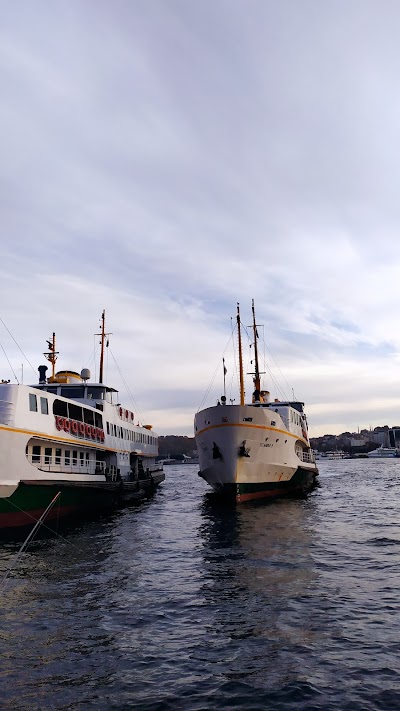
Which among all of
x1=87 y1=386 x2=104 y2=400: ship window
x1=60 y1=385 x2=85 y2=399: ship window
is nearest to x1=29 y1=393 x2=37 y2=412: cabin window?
x1=60 y1=385 x2=85 y2=399: ship window

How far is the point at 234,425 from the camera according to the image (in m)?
32.2

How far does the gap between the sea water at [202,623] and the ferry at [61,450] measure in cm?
276

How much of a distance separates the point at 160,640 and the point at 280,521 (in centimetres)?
1689

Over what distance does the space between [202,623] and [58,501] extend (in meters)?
16.0

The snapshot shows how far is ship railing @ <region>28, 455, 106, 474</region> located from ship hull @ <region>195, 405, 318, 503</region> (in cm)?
775

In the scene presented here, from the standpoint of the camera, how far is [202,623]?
10555 mm

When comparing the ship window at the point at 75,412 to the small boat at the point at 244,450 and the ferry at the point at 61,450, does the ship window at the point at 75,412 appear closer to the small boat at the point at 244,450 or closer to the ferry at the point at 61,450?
the ferry at the point at 61,450

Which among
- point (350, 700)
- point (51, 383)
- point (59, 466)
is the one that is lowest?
point (350, 700)

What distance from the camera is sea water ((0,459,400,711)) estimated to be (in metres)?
7.48

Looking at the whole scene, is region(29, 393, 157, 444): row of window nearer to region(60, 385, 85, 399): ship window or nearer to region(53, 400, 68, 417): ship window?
region(53, 400, 68, 417): ship window

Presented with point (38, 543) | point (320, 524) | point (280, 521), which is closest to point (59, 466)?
point (38, 543)

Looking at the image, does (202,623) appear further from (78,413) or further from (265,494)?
(265,494)

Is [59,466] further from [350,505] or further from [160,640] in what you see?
[350,505]

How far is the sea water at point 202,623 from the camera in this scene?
7.48 meters
